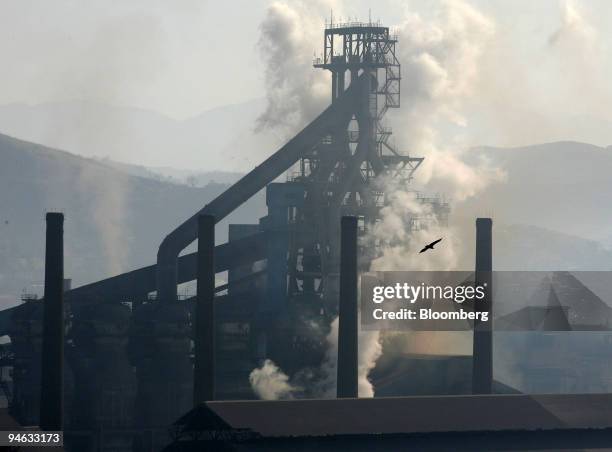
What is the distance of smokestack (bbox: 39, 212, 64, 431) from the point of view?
1858 inches

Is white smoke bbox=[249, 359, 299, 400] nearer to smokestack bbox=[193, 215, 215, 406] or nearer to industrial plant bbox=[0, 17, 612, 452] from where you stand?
industrial plant bbox=[0, 17, 612, 452]

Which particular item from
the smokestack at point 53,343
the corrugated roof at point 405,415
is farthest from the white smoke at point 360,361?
the corrugated roof at point 405,415

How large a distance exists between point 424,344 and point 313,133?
10935mm

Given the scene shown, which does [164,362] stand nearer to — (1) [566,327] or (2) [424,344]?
(2) [424,344]

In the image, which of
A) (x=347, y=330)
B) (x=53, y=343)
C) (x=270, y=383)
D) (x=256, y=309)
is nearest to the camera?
(x=53, y=343)

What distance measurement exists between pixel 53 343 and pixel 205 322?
554 cm

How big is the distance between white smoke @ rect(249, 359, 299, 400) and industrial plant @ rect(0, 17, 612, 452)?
0.40 meters

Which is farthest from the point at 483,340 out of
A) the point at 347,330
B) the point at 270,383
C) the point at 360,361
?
the point at 270,383

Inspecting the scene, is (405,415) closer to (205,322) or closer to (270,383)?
(205,322)

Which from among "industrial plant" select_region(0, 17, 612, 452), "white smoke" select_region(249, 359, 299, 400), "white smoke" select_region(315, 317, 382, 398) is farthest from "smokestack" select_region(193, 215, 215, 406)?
"white smoke" select_region(249, 359, 299, 400)

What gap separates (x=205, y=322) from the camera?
49781 mm

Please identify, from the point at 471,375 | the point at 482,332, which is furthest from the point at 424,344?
the point at 482,332

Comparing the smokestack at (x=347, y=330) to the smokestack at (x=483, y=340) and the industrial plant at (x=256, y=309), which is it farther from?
the smokestack at (x=483, y=340)

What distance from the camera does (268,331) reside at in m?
60.7
